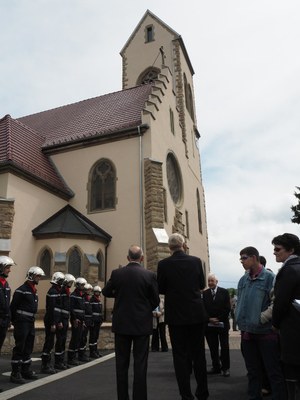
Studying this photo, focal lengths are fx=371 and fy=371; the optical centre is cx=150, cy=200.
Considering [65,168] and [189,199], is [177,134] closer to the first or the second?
[189,199]

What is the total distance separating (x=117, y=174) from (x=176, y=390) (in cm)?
1316

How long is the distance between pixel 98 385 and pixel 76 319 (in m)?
2.96

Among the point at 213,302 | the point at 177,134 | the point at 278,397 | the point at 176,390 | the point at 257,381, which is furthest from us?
the point at 177,134

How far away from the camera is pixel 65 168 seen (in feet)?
63.8

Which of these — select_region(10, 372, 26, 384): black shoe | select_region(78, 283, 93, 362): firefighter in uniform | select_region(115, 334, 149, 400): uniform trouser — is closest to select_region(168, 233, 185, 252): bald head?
select_region(115, 334, 149, 400): uniform trouser

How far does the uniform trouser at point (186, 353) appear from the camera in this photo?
4.47m

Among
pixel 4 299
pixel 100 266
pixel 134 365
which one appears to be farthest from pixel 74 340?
pixel 100 266

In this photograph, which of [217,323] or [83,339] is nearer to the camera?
[217,323]

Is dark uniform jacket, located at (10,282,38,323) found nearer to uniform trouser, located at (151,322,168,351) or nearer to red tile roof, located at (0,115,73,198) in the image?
uniform trouser, located at (151,322,168,351)

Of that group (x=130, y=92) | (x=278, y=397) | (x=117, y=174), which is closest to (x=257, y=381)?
(x=278, y=397)

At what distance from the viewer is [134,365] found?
4.40 metres

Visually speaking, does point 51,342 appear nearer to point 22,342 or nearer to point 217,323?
point 22,342

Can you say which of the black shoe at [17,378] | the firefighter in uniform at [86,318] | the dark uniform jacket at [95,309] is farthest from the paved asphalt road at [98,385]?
the dark uniform jacket at [95,309]

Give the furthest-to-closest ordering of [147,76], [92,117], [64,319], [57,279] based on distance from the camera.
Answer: [147,76], [92,117], [64,319], [57,279]
